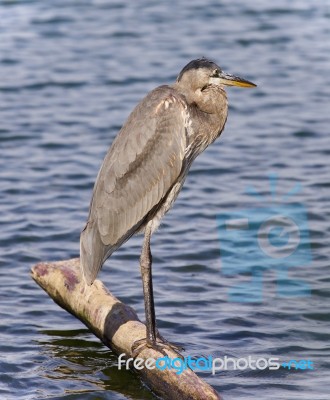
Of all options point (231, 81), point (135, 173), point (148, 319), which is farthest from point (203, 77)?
point (148, 319)

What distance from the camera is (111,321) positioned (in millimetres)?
7574

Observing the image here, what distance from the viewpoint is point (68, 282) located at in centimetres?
808

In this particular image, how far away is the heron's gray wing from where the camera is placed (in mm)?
7520

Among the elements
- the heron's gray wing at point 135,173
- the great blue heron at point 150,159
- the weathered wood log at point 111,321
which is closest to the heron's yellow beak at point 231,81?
the great blue heron at point 150,159

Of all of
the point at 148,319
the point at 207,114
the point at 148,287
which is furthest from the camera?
the point at 207,114

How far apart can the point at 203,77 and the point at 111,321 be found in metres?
1.88

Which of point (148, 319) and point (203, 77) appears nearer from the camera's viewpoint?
point (148, 319)

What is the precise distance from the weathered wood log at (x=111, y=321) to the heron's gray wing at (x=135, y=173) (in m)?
0.33

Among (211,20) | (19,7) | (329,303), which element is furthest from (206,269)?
(19,7)

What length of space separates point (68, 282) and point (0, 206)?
364 centimetres

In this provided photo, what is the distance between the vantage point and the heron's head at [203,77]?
300 inches

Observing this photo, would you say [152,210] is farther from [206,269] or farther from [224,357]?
[206,269]

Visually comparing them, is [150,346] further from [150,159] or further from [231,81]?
[231,81]

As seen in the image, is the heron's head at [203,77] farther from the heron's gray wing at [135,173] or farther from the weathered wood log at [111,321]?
the weathered wood log at [111,321]
